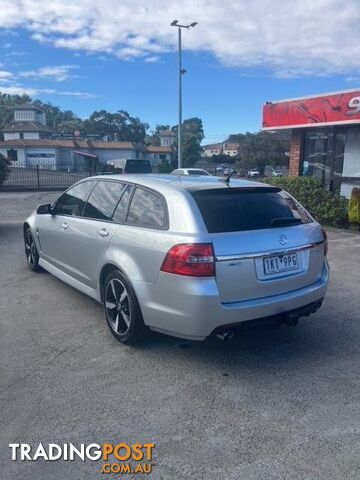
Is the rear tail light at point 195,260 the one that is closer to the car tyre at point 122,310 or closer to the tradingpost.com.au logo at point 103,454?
the car tyre at point 122,310

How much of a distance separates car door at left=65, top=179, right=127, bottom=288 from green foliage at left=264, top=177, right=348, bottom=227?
292 inches

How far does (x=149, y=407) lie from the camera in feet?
9.62

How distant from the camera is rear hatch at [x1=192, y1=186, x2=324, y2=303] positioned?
3146 mm

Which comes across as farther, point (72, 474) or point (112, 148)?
point (112, 148)

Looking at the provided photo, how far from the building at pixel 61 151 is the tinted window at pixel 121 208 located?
169ft

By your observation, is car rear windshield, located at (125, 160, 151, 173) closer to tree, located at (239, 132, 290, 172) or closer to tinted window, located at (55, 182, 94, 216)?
tinted window, located at (55, 182, 94, 216)

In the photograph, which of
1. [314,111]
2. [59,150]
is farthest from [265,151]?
[314,111]

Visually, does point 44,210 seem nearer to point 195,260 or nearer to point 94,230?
point 94,230

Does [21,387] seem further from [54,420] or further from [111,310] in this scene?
[111,310]

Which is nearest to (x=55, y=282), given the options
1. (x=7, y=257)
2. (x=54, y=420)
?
(x=7, y=257)

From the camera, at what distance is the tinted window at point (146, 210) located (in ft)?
11.6

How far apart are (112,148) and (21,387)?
65366 mm

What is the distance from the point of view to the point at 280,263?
3400 millimetres

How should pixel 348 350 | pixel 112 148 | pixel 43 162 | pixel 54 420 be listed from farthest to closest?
1. pixel 112 148
2. pixel 43 162
3. pixel 348 350
4. pixel 54 420
